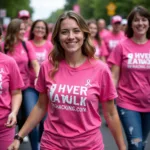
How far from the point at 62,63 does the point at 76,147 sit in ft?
2.26

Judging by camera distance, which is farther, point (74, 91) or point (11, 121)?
point (11, 121)

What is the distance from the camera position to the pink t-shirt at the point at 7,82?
13.8 feet

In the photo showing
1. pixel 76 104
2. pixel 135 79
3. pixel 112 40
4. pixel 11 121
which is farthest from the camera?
pixel 112 40

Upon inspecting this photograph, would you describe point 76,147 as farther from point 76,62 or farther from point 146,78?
point 146,78

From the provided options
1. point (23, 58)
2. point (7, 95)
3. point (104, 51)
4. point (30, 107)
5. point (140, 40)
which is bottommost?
point (104, 51)

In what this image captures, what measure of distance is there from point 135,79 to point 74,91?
1607mm

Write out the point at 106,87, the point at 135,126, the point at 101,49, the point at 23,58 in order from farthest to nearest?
the point at 101,49
the point at 23,58
the point at 135,126
the point at 106,87

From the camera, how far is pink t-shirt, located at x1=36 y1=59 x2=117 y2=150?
11.2 feet

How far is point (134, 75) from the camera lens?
193 inches

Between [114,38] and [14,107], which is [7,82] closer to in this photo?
[14,107]

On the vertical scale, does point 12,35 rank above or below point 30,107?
above

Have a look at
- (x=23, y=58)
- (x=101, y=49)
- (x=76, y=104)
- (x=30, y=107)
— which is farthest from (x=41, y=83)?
(x=101, y=49)

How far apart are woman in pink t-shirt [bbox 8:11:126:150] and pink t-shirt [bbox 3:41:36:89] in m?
2.67

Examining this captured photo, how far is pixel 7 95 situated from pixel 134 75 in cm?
145
